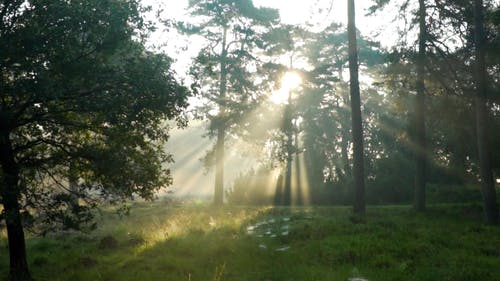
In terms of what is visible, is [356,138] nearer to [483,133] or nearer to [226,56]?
[483,133]

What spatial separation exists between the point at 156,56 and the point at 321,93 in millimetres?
31325

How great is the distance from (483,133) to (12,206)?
1575 centimetres

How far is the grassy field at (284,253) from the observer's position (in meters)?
9.59

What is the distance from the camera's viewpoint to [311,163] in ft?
115

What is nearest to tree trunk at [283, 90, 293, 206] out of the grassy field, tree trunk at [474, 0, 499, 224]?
the grassy field

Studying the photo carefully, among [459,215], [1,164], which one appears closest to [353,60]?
[459,215]

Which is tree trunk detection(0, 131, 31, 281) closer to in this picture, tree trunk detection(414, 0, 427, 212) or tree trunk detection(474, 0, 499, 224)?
tree trunk detection(474, 0, 499, 224)

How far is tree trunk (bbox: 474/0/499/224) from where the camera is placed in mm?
16859

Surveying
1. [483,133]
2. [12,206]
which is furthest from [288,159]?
[12,206]

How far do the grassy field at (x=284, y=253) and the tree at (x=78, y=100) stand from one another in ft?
5.97

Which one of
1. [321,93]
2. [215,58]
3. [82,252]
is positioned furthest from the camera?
[321,93]

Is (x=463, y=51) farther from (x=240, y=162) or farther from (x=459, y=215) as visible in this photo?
(x=240, y=162)

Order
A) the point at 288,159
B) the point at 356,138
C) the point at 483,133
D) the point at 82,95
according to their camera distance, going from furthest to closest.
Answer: the point at 288,159
the point at 356,138
the point at 483,133
the point at 82,95

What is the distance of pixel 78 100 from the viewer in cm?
974
